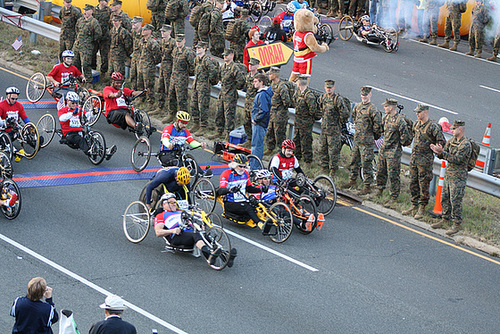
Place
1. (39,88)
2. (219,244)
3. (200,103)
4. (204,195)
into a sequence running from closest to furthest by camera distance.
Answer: (219,244), (204,195), (200,103), (39,88)

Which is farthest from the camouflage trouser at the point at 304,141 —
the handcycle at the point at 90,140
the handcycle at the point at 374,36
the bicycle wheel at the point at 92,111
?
the handcycle at the point at 374,36

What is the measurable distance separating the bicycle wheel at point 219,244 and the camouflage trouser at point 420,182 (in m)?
4.96

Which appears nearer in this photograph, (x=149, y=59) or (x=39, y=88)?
(x=149, y=59)

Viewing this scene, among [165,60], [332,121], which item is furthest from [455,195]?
[165,60]

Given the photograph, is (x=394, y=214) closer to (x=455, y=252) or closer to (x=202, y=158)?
(x=455, y=252)

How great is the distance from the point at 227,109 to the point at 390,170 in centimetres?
484

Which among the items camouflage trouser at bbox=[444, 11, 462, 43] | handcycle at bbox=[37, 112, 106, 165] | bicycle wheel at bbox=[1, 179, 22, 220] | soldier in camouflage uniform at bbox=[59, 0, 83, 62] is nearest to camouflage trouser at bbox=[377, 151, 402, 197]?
handcycle at bbox=[37, 112, 106, 165]

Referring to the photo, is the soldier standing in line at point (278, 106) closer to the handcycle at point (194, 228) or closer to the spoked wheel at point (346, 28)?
the handcycle at point (194, 228)

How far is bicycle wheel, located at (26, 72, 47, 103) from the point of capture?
2045 cm

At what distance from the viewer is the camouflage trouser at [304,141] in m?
17.5

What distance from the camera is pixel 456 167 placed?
1481 cm

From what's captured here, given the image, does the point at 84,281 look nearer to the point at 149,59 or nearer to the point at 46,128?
the point at 46,128

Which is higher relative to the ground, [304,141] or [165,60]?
[165,60]

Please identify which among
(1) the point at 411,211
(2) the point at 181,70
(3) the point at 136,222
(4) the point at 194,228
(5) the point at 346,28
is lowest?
(1) the point at 411,211
